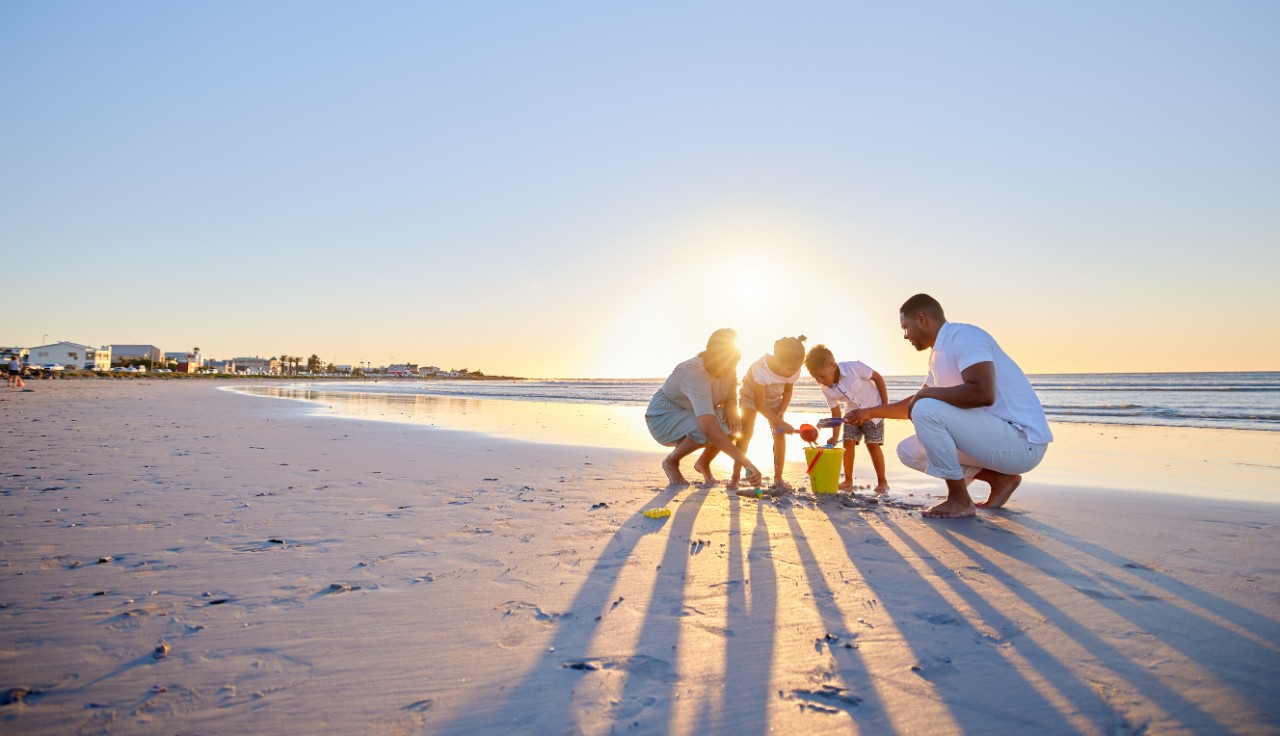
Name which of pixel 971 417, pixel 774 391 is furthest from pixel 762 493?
pixel 971 417

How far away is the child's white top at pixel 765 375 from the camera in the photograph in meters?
6.14

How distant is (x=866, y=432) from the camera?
21.7 ft

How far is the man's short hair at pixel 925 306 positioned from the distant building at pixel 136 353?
149 meters

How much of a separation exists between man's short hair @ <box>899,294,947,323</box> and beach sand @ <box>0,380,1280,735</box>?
1573mm

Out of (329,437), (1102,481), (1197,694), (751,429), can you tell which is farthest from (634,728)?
(329,437)

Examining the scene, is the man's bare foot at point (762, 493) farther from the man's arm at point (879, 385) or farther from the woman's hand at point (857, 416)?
the man's arm at point (879, 385)

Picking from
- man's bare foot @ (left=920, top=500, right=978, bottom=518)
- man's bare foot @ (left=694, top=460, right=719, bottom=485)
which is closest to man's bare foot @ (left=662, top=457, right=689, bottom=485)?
man's bare foot @ (left=694, top=460, right=719, bottom=485)

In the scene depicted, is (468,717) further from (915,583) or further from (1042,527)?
(1042,527)

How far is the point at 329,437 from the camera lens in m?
10.0

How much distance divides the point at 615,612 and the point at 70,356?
474 ft

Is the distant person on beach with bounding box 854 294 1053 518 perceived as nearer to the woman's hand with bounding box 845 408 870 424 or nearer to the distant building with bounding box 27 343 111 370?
the woman's hand with bounding box 845 408 870 424

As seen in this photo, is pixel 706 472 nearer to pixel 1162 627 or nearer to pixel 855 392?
pixel 855 392

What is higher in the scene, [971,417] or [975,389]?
[975,389]

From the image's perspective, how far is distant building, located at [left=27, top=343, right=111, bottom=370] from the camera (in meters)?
107
